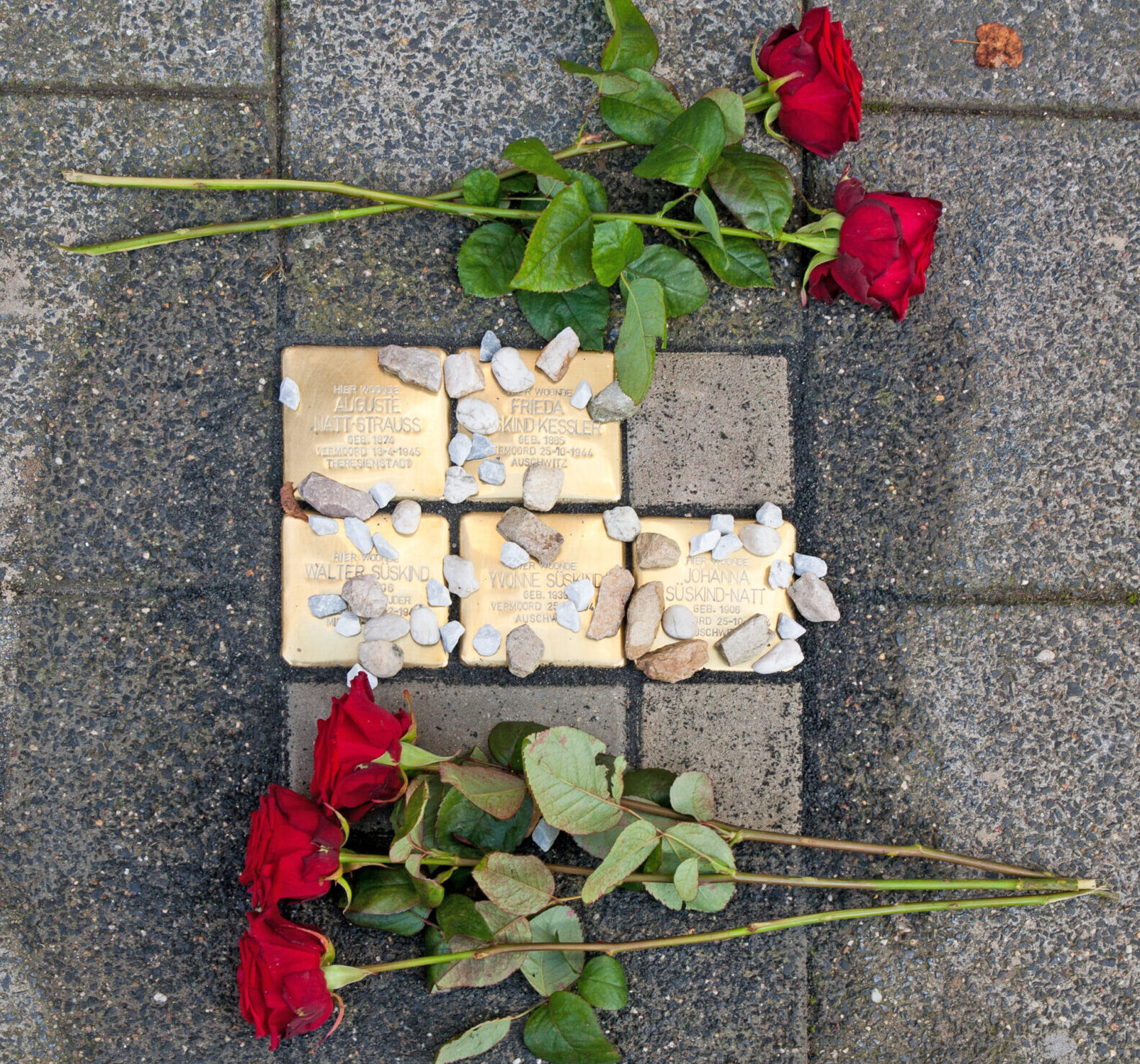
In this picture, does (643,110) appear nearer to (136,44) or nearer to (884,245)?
(884,245)

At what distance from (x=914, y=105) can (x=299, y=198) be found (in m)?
0.96

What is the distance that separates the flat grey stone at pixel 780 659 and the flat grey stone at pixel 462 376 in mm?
591

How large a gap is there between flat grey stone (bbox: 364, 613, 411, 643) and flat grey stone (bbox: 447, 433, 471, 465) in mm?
248

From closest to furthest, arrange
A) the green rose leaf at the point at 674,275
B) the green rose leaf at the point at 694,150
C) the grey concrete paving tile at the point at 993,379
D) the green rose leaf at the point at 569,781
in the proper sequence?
the green rose leaf at the point at 569,781 < the green rose leaf at the point at 694,150 < the green rose leaf at the point at 674,275 < the grey concrete paving tile at the point at 993,379

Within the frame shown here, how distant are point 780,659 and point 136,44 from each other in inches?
52.3

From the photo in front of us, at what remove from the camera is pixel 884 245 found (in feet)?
3.72

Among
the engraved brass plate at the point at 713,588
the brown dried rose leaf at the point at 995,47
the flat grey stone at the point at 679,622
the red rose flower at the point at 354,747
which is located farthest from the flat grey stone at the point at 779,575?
the brown dried rose leaf at the point at 995,47

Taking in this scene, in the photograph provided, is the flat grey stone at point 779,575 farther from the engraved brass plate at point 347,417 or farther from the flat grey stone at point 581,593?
the engraved brass plate at point 347,417

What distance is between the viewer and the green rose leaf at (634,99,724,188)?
3.54 ft

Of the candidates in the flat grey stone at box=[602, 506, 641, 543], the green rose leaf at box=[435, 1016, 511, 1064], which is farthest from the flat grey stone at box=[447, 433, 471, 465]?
the green rose leaf at box=[435, 1016, 511, 1064]

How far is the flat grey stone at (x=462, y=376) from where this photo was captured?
48.5 inches

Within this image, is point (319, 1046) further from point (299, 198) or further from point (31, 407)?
point (299, 198)

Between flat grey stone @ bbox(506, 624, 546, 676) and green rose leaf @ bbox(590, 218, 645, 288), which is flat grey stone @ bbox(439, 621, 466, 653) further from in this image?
green rose leaf @ bbox(590, 218, 645, 288)

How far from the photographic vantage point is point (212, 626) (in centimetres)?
123
